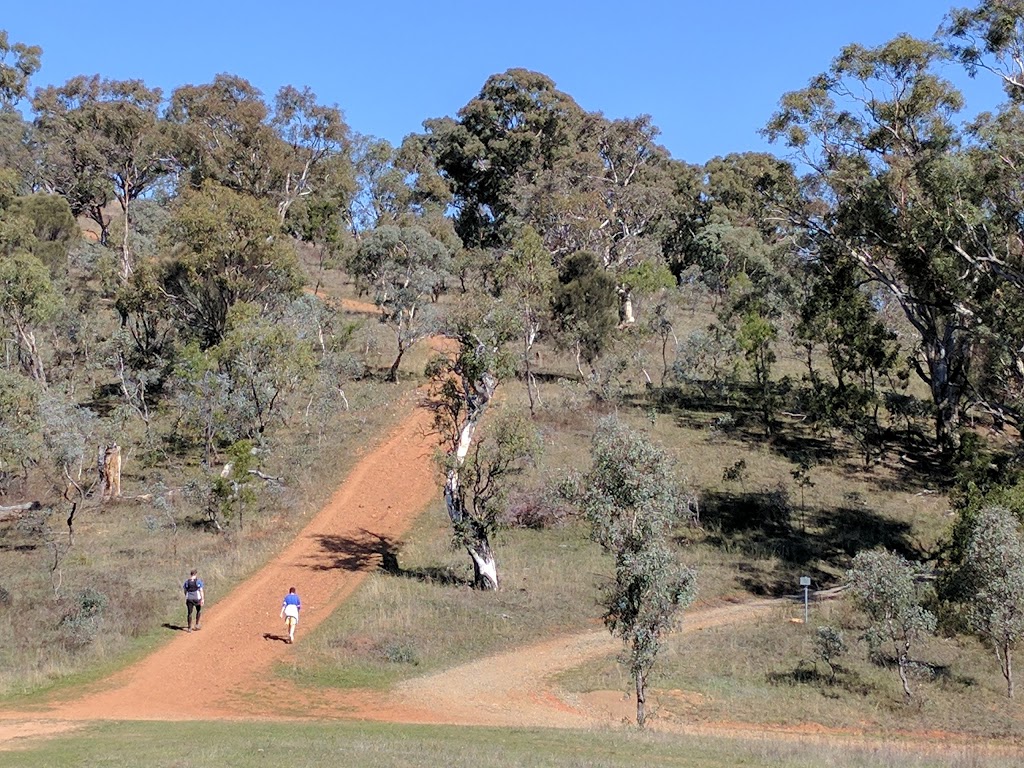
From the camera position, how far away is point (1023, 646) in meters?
27.0

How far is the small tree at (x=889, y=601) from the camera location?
2322cm

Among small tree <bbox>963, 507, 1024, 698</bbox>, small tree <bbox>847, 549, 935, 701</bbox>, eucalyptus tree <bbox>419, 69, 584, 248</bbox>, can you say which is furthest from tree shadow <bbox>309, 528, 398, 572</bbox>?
eucalyptus tree <bbox>419, 69, 584, 248</bbox>

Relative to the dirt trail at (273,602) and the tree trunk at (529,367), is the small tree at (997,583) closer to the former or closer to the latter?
the dirt trail at (273,602)

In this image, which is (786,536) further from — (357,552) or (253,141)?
(253,141)

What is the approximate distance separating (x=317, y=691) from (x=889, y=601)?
13383 mm

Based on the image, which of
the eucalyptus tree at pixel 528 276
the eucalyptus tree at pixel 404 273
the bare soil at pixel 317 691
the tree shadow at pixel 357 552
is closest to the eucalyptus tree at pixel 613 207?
the eucalyptus tree at pixel 404 273

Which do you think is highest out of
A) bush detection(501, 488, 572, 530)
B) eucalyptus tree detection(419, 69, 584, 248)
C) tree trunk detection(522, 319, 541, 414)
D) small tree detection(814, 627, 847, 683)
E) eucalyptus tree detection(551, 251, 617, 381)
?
eucalyptus tree detection(419, 69, 584, 248)

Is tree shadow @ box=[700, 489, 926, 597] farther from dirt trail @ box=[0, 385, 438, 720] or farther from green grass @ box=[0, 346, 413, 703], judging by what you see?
green grass @ box=[0, 346, 413, 703]

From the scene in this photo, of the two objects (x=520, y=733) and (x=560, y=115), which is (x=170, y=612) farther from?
(x=560, y=115)

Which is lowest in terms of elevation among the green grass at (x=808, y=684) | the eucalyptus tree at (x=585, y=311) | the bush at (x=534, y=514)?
the green grass at (x=808, y=684)

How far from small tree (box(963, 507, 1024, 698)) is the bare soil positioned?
3.65 m

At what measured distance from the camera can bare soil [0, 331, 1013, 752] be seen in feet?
67.7

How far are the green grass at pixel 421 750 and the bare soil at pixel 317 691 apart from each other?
1.41m

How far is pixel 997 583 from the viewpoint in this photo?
2320 cm
